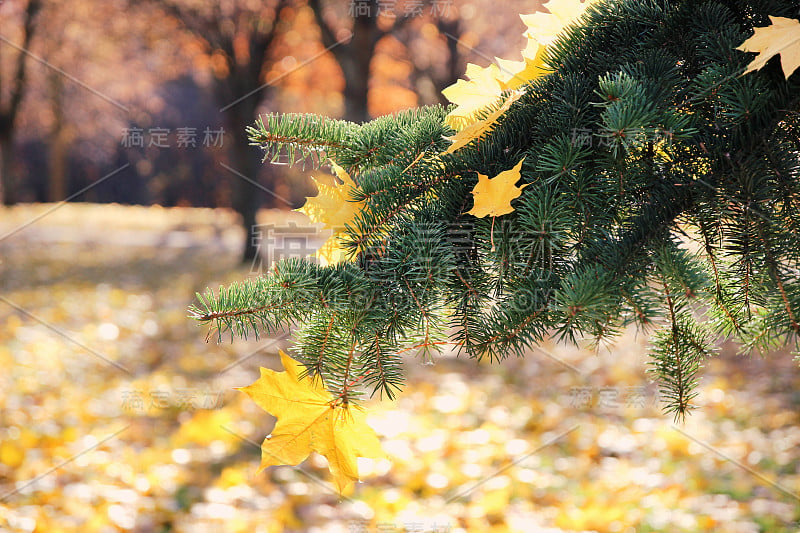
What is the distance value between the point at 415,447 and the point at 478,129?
2732 millimetres

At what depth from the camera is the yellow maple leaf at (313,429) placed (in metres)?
0.78

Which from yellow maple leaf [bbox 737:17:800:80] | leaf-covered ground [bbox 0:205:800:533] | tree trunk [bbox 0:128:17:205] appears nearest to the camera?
yellow maple leaf [bbox 737:17:800:80]

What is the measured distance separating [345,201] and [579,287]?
399 millimetres

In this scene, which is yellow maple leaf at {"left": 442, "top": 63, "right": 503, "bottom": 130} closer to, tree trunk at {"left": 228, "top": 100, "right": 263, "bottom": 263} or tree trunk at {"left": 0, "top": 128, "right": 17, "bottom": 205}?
tree trunk at {"left": 228, "top": 100, "right": 263, "bottom": 263}

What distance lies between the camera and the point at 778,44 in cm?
71

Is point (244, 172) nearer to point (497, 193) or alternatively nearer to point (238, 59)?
point (238, 59)

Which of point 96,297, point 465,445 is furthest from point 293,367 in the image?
point 96,297

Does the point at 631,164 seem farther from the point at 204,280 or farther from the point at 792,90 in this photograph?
the point at 204,280

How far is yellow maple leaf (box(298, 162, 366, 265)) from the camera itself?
90 cm

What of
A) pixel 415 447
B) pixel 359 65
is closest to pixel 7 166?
pixel 359 65

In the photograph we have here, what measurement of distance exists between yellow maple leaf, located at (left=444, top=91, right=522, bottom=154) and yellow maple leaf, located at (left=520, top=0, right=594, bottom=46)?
16cm

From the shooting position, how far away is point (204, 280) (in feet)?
26.6

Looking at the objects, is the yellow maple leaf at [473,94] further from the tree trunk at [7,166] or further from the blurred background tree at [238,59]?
the tree trunk at [7,166]

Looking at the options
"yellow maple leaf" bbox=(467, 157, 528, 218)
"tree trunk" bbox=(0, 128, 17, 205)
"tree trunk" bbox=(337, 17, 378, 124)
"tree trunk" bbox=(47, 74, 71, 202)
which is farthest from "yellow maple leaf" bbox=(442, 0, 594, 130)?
"tree trunk" bbox=(47, 74, 71, 202)
